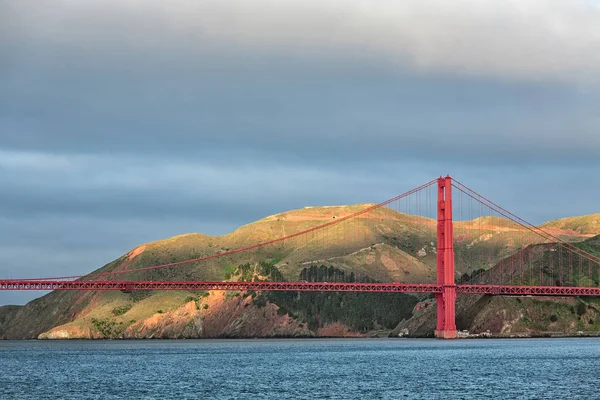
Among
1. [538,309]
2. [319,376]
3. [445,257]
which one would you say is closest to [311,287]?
[445,257]

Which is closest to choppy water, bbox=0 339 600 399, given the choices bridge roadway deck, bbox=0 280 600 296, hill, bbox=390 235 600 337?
bridge roadway deck, bbox=0 280 600 296

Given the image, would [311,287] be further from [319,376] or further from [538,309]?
[319,376]

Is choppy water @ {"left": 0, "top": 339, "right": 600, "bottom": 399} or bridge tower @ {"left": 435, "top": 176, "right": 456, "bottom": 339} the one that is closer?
choppy water @ {"left": 0, "top": 339, "right": 600, "bottom": 399}

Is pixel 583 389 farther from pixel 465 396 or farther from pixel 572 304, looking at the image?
pixel 572 304

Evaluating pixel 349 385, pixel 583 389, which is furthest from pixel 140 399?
pixel 583 389

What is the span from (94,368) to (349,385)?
115 ft

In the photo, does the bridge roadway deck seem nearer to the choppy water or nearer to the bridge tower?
the bridge tower

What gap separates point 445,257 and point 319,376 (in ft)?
215

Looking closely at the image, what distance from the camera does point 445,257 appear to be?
148 meters

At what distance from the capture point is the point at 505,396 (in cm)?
6644

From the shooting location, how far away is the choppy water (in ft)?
230

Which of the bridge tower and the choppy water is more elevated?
the bridge tower

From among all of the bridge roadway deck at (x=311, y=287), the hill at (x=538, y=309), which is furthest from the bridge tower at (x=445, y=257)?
the hill at (x=538, y=309)

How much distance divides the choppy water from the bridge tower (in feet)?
76.5
